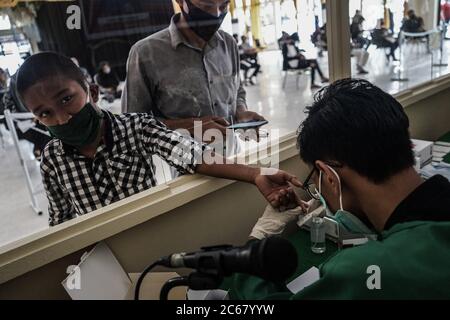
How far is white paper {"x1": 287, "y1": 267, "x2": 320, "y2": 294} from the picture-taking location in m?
0.99

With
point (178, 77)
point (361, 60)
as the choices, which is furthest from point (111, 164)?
point (361, 60)

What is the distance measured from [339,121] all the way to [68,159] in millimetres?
797

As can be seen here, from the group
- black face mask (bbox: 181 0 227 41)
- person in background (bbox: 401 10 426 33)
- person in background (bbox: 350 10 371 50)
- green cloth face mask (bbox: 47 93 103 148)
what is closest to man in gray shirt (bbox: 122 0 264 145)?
black face mask (bbox: 181 0 227 41)

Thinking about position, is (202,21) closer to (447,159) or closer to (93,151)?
(93,151)

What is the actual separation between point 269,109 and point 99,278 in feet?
7.39

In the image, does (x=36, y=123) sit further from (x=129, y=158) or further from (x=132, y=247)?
(x=132, y=247)

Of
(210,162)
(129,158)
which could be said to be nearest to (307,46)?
(210,162)

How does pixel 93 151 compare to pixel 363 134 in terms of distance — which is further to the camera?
pixel 93 151

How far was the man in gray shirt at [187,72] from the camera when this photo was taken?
1229 mm

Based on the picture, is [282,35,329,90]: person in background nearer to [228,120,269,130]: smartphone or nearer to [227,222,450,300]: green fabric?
[228,120,269,130]: smartphone

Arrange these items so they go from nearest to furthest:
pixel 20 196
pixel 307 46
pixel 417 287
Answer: pixel 417 287
pixel 20 196
pixel 307 46

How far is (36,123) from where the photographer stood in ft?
3.17

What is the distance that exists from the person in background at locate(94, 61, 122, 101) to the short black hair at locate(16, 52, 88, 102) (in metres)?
0.10

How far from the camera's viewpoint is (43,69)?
35.5 inches
